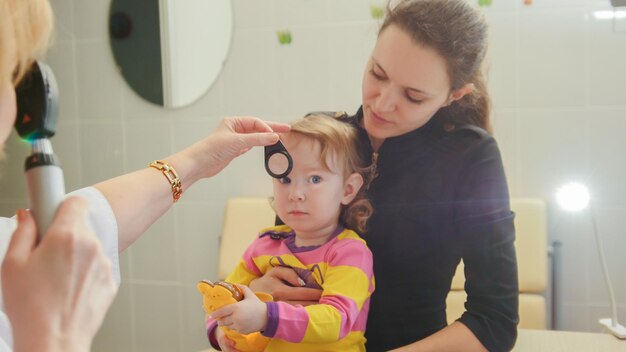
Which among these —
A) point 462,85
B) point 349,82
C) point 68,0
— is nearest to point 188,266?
point 349,82

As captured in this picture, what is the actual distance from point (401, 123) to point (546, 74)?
0.58 meters

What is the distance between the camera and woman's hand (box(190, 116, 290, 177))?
42.5 inches

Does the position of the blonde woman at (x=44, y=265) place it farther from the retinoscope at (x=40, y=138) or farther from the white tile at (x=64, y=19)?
the white tile at (x=64, y=19)

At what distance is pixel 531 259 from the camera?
1.48m

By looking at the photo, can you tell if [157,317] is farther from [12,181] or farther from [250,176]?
[12,181]

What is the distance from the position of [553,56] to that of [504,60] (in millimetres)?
116

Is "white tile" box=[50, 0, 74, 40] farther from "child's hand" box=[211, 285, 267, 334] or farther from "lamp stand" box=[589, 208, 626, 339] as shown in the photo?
"lamp stand" box=[589, 208, 626, 339]

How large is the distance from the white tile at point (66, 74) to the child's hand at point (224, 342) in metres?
1.02

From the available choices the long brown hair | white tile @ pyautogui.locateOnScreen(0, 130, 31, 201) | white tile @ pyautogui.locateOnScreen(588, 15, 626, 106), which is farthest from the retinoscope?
white tile @ pyautogui.locateOnScreen(0, 130, 31, 201)

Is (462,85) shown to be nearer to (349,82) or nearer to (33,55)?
(349,82)

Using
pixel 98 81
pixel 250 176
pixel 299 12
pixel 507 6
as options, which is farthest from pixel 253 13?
pixel 507 6

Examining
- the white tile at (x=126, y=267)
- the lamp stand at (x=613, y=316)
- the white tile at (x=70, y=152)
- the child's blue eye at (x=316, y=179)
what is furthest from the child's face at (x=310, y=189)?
the white tile at (x=70, y=152)

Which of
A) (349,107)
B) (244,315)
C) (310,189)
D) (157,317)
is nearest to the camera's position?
(244,315)

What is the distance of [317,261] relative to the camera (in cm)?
106
